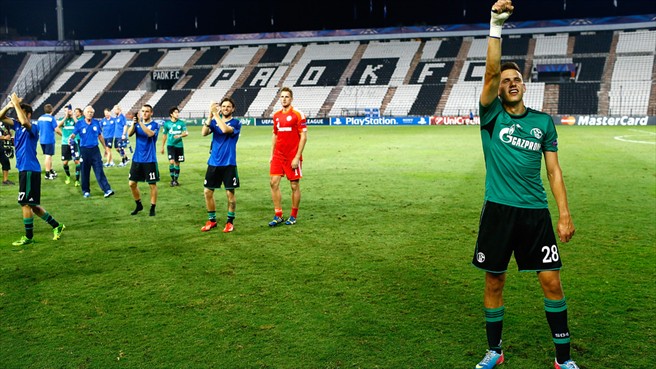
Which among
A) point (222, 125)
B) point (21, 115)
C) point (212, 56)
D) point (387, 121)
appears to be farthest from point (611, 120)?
point (212, 56)

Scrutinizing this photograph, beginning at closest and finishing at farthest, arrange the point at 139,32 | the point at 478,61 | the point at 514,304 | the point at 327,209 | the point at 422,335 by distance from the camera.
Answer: the point at 422,335 → the point at 514,304 → the point at 327,209 → the point at 478,61 → the point at 139,32

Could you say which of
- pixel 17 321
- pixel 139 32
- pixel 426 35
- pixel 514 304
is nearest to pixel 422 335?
pixel 514 304

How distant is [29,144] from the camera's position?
329 inches

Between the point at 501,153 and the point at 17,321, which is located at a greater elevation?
the point at 501,153

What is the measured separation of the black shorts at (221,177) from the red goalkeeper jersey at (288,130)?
87 cm

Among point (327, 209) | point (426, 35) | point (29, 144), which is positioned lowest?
point (327, 209)

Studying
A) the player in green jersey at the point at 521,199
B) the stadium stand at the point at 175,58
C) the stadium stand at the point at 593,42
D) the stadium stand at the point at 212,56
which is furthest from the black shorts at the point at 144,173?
the stadium stand at the point at 175,58

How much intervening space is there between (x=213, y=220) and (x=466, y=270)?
14.4 feet

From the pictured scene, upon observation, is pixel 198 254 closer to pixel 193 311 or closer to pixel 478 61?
pixel 193 311

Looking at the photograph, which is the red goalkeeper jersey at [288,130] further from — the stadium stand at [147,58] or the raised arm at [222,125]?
the stadium stand at [147,58]

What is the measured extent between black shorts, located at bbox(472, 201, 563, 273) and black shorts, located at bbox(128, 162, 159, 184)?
772 centimetres

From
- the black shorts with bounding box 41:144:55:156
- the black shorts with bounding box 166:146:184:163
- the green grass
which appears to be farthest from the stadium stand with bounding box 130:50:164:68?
the green grass

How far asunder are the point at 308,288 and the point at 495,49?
11.0ft

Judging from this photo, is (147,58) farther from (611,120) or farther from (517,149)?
(517,149)
